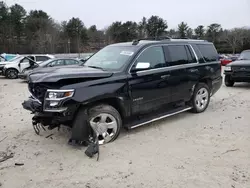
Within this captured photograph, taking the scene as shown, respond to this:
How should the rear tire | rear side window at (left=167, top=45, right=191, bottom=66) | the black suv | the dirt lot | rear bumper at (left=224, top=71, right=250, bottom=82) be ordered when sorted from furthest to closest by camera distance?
1. the rear tire
2. rear bumper at (left=224, top=71, right=250, bottom=82)
3. rear side window at (left=167, top=45, right=191, bottom=66)
4. the black suv
5. the dirt lot

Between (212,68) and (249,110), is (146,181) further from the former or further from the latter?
(249,110)

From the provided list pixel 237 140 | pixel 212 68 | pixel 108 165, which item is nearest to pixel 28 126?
pixel 108 165

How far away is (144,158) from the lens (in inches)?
152

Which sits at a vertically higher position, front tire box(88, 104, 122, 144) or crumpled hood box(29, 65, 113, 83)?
crumpled hood box(29, 65, 113, 83)

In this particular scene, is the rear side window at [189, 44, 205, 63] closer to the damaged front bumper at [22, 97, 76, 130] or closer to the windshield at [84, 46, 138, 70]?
the windshield at [84, 46, 138, 70]

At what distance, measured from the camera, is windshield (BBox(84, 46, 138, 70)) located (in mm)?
4779

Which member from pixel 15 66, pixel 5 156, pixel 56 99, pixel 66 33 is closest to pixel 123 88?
pixel 56 99

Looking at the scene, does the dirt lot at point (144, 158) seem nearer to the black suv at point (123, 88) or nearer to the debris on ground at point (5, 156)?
the debris on ground at point (5, 156)

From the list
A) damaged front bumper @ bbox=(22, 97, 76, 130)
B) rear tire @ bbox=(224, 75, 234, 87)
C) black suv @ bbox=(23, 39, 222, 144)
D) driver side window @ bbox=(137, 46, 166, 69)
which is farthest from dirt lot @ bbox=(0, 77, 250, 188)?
rear tire @ bbox=(224, 75, 234, 87)

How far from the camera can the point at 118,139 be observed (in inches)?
183

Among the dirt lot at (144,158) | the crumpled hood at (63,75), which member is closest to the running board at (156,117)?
the dirt lot at (144,158)

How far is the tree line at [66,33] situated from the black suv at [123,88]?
34942 mm

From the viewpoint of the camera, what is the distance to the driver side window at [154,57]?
194 inches

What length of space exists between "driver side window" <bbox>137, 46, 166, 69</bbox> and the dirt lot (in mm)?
1348
